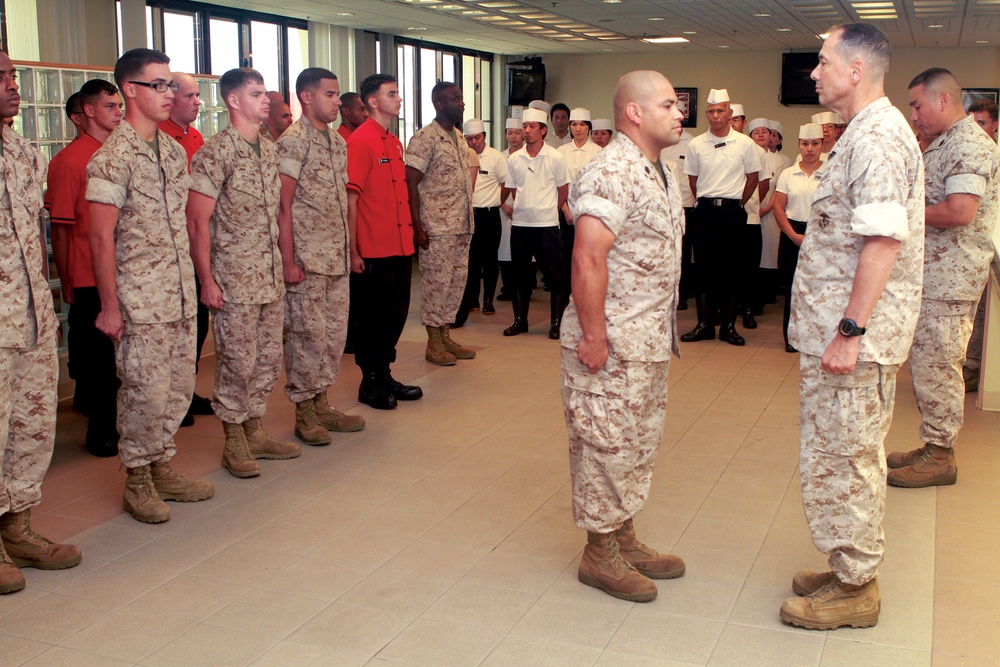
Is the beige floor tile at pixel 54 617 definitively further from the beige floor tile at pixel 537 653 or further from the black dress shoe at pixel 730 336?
the black dress shoe at pixel 730 336

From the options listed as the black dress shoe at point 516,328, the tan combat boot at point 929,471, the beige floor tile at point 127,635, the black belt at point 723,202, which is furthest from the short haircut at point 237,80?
the black belt at point 723,202

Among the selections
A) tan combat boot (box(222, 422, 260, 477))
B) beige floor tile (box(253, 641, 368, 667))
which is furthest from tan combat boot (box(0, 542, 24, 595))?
tan combat boot (box(222, 422, 260, 477))

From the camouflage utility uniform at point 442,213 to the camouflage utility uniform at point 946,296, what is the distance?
9.28 feet

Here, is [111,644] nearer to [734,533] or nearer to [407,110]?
[734,533]

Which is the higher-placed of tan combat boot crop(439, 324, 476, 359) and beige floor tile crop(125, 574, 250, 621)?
tan combat boot crop(439, 324, 476, 359)

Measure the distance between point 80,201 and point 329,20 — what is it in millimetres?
8834

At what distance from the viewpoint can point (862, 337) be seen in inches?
101

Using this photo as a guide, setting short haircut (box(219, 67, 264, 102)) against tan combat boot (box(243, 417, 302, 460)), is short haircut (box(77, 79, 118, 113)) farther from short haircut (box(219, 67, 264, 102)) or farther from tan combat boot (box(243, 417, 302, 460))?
tan combat boot (box(243, 417, 302, 460))

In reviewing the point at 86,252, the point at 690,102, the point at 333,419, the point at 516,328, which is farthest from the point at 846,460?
the point at 690,102

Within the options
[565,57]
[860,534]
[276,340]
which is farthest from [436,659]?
[565,57]

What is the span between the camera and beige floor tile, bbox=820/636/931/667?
2.53m

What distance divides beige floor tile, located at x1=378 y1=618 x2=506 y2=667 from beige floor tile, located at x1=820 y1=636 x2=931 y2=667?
866 mm

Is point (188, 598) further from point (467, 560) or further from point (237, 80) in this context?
point (237, 80)

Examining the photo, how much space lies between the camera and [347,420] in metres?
4.71
